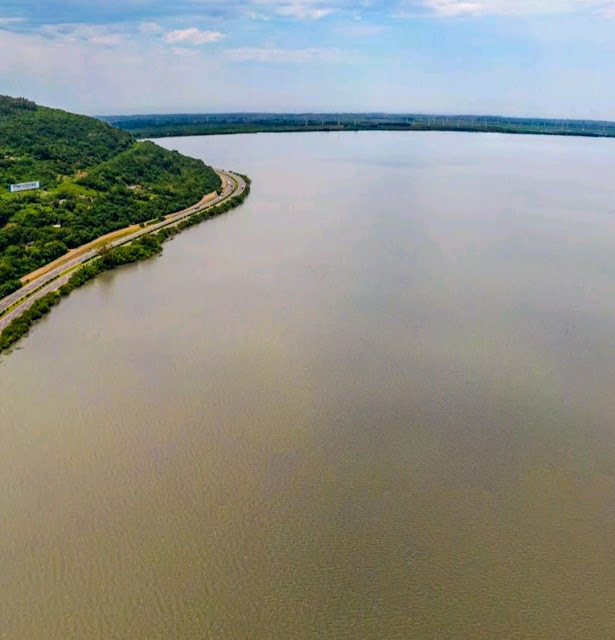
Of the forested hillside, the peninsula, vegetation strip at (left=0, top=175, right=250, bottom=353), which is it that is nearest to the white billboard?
the peninsula

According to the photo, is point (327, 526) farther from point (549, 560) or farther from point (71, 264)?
point (71, 264)

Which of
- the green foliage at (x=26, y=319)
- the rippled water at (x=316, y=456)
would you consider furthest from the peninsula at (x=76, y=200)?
the rippled water at (x=316, y=456)

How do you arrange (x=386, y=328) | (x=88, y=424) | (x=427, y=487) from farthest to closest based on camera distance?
(x=386, y=328) < (x=88, y=424) < (x=427, y=487)

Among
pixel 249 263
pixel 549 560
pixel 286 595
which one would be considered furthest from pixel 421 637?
pixel 249 263

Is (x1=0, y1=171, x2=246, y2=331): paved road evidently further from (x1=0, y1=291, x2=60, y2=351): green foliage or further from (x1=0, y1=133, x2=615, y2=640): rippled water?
(x1=0, y1=133, x2=615, y2=640): rippled water

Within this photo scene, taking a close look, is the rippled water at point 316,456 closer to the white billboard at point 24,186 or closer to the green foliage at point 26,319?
the green foliage at point 26,319

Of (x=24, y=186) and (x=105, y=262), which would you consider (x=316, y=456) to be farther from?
(x=24, y=186)

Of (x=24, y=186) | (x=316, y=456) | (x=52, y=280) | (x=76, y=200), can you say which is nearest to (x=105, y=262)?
(x=52, y=280)
